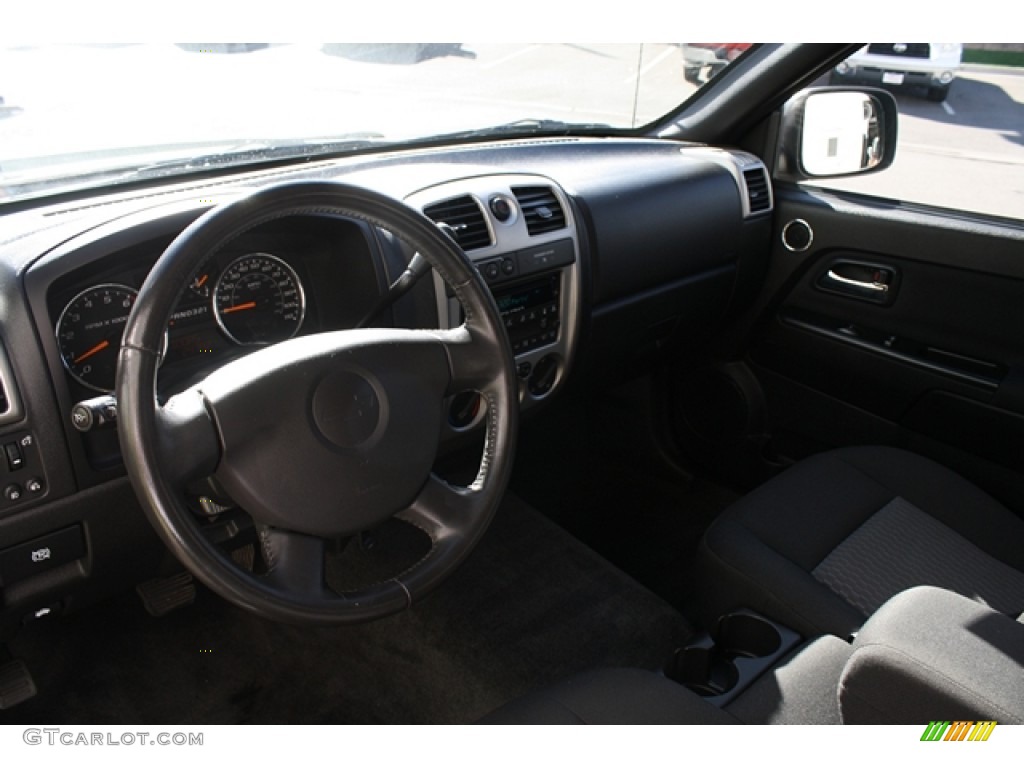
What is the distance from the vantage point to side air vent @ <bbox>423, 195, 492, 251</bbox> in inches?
66.6

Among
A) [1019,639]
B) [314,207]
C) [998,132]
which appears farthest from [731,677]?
[998,132]

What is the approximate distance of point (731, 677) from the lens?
147cm

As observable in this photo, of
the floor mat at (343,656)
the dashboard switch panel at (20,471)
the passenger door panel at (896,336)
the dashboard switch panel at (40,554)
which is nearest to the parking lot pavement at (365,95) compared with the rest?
the passenger door panel at (896,336)

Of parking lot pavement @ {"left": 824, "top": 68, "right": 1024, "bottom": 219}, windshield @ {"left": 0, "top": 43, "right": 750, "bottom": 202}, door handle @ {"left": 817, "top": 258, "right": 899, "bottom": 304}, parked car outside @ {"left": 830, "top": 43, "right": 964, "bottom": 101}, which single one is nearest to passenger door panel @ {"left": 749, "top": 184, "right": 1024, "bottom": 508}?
door handle @ {"left": 817, "top": 258, "right": 899, "bottom": 304}

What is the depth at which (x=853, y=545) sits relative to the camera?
165 centimetres

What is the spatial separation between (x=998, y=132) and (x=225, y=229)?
10.7 feet

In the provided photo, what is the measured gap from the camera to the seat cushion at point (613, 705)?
3.76 ft

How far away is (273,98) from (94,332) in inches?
26.1

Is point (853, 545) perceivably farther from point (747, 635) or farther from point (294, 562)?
point (294, 562)

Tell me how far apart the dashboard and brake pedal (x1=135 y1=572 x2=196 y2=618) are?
0.34 meters

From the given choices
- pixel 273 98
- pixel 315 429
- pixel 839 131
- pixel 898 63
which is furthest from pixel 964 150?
pixel 315 429

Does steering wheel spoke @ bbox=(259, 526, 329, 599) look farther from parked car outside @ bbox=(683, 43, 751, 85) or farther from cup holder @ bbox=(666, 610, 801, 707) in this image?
parked car outside @ bbox=(683, 43, 751, 85)

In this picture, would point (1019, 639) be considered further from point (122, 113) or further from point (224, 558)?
point (122, 113)

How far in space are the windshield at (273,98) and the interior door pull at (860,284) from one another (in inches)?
25.1
